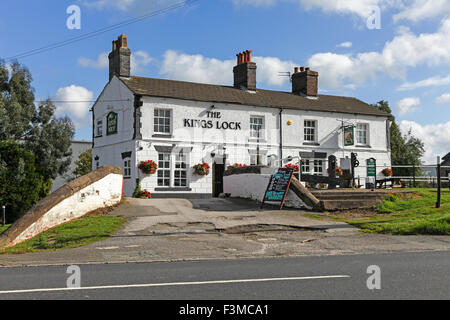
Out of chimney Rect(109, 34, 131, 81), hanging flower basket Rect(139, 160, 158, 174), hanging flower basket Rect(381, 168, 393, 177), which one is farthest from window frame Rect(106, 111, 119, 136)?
hanging flower basket Rect(381, 168, 393, 177)

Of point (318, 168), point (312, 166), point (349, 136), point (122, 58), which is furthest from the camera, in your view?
point (349, 136)

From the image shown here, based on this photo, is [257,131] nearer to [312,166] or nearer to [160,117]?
[312,166]

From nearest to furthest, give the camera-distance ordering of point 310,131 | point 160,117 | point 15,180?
1. point 15,180
2. point 160,117
3. point 310,131

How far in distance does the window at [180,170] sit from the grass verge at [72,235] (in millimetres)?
11595

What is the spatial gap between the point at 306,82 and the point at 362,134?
5.15m

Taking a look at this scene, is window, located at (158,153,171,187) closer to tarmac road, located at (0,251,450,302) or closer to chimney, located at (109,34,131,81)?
chimney, located at (109,34,131,81)

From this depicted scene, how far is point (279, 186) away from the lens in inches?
693

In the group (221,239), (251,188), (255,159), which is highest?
(255,159)

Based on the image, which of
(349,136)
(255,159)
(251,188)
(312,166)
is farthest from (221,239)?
(349,136)

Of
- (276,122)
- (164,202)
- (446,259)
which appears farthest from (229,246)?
(276,122)

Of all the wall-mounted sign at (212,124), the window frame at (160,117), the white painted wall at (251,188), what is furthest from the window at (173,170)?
the white painted wall at (251,188)

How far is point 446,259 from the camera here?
8750 millimetres

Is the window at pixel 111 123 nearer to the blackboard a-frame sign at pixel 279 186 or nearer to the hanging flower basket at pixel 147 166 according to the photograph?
the hanging flower basket at pixel 147 166
